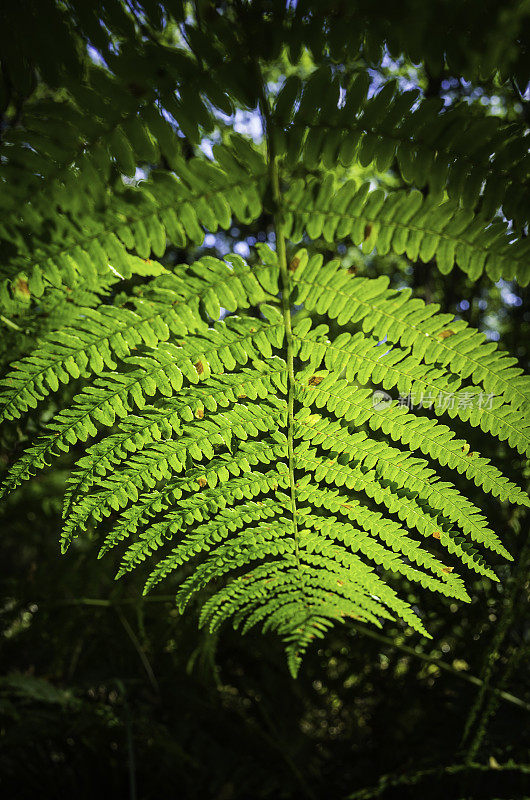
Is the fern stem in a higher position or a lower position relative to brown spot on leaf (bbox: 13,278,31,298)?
higher

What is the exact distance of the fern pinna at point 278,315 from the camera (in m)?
0.60

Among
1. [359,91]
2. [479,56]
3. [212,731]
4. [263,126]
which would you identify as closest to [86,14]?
[263,126]

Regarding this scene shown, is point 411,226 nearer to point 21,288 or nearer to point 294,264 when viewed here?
point 294,264

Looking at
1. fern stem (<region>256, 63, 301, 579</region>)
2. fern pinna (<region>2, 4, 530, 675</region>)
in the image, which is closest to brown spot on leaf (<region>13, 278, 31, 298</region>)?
fern pinna (<region>2, 4, 530, 675</region>)

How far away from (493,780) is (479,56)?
7.51 ft

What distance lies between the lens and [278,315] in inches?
32.4

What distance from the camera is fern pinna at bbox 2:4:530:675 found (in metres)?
0.60

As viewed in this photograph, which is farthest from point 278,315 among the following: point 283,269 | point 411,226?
point 411,226

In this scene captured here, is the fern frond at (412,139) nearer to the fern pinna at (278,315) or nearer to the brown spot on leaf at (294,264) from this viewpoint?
the fern pinna at (278,315)

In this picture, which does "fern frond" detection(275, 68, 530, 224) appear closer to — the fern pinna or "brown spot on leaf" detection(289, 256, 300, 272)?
the fern pinna

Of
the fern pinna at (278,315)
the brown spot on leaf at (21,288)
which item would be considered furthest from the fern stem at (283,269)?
the brown spot on leaf at (21,288)

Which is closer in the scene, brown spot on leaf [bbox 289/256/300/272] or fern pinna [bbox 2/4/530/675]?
fern pinna [bbox 2/4/530/675]

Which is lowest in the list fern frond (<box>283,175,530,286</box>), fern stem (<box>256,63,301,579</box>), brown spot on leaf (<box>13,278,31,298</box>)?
brown spot on leaf (<box>13,278,31,298</box>)

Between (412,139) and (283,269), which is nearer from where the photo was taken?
(412,139)
